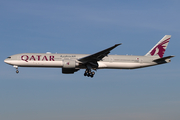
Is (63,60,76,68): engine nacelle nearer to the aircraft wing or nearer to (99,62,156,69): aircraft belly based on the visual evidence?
the aircraft wing

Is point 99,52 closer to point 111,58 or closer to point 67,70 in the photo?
point 111,58

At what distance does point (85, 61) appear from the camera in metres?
49.7

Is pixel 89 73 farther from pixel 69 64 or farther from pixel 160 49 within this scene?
pixel 160 49

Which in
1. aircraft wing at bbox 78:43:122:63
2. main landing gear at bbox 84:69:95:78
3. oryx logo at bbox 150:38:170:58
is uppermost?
oryx logo at bbox 150:38:170:58

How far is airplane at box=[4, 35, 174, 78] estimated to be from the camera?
4906cm

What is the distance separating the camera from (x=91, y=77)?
51781 millimetres

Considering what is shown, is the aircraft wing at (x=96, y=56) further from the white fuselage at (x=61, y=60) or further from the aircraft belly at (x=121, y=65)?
the aircraft belly at (x=121, y=65)

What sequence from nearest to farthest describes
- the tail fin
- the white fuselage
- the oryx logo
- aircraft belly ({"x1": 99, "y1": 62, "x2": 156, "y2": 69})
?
the white fuselage
aircraft belly ({"x1": 99, "y1": 62, "x2": 156, "y2": 69})
the tail fin
the oryx logo

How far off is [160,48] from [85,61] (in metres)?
14.3

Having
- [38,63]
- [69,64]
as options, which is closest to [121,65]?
[69,64]

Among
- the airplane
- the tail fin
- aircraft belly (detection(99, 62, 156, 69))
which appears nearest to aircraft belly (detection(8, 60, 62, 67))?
the airplane

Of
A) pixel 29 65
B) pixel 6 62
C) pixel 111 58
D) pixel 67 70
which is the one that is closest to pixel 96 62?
pixel 111 58

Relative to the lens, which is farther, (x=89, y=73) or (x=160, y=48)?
(x=160, y=48)

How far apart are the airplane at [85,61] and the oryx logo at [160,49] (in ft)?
5.44
